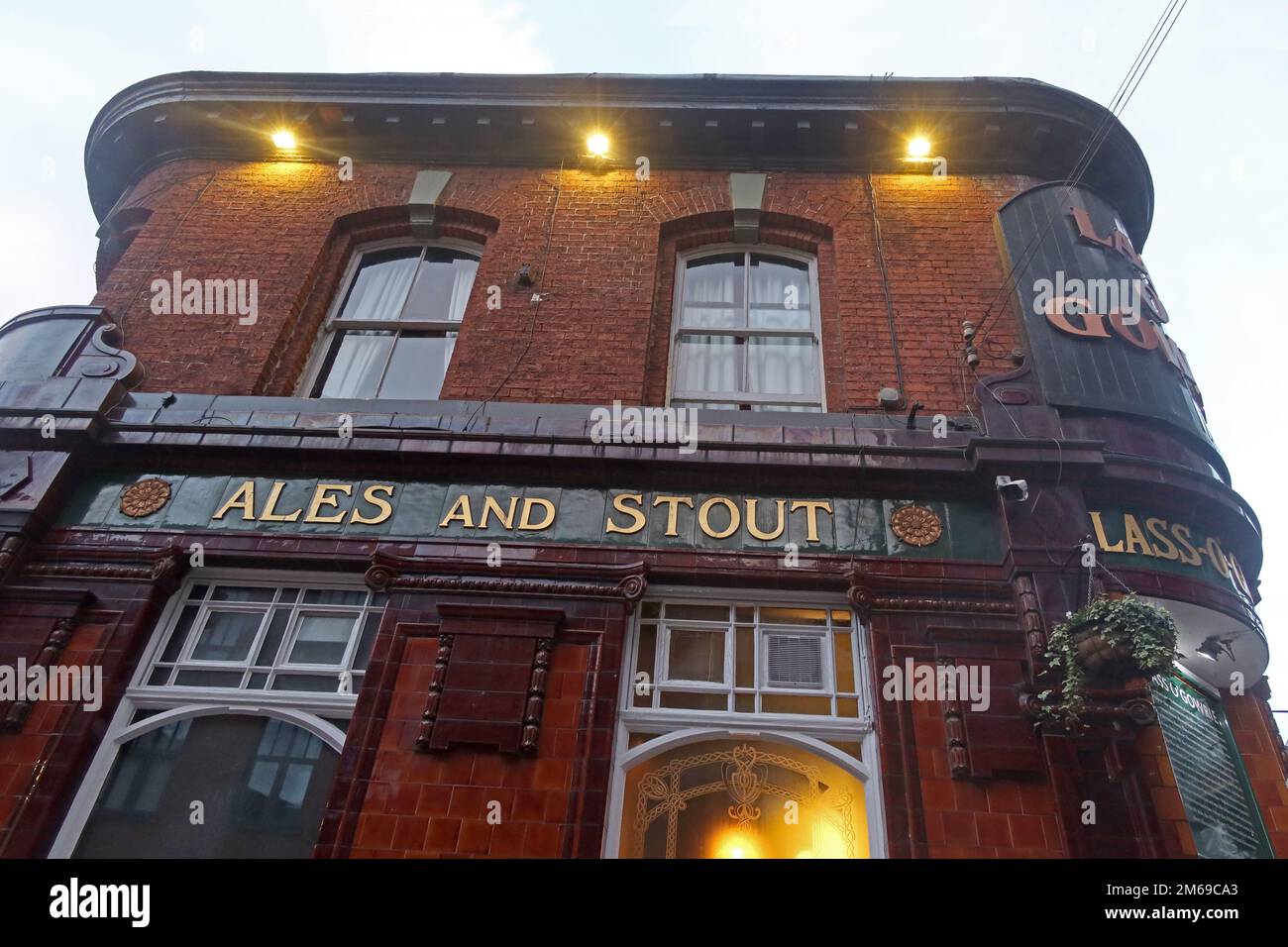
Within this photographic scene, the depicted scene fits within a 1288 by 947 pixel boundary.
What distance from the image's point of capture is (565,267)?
7.74m

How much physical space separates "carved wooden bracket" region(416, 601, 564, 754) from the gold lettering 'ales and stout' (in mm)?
736

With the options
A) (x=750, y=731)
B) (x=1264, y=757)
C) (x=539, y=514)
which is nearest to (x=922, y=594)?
(x=750, y=731)

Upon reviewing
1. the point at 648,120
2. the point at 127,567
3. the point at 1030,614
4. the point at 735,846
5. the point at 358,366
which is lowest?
the point at 735,846

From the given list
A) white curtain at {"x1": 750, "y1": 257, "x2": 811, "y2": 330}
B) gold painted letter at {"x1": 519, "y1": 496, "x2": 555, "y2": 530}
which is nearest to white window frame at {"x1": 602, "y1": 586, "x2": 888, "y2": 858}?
gold painted letter at {"x1": 519, "y1": 496, "x2": 555, "y2": 530}

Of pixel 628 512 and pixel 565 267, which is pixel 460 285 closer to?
pixel 565 267

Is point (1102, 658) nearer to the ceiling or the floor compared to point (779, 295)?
nearer to the floor

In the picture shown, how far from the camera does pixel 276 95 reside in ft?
29.8

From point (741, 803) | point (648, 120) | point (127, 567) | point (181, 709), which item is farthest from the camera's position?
point (648, 120)

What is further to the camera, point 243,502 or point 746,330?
point 746,330

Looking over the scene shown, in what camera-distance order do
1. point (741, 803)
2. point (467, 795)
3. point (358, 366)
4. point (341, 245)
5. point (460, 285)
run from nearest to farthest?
point (467, 795) → point (741, 803) → point (358, 366) → point (460, 285) → point (341, 245)

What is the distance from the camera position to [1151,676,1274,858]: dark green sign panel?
4.77 meters

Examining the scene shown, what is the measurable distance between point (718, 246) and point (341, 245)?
393 centimetres

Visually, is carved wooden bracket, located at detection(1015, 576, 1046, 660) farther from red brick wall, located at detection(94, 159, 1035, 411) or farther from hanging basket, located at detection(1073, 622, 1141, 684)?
red brick wall, located at detection(94, 159, 1035, 411)

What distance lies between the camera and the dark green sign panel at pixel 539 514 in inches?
225
